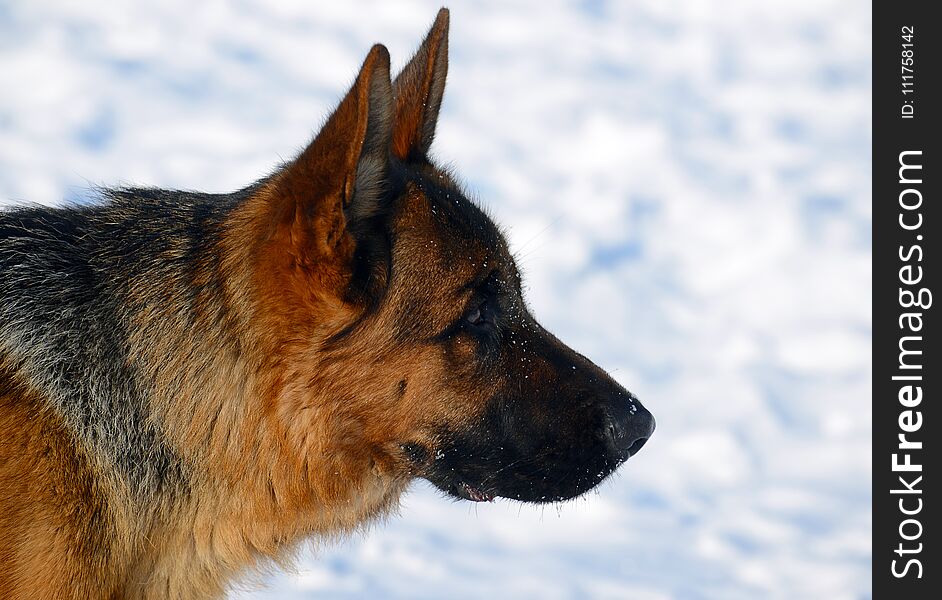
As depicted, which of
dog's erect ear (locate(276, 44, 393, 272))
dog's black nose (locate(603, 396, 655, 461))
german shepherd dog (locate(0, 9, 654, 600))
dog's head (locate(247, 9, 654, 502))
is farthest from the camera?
dog's black nose (locate(603, 396, 655, 461))

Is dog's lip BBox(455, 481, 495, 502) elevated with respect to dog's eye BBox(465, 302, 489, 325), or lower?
lower

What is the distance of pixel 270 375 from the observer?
3906mm

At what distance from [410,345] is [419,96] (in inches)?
52.9

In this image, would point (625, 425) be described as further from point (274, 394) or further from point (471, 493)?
point (274, 394)

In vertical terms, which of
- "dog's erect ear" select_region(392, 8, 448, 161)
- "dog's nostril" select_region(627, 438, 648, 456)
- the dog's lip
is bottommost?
the dog's lip

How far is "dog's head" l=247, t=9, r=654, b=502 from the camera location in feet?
12.5

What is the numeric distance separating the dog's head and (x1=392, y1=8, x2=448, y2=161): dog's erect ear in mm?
351

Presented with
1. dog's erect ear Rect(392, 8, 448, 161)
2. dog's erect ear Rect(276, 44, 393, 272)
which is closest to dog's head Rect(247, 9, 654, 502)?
dog's erect ear Rect(276, 44, 393, 272)

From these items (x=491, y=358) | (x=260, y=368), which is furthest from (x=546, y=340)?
(x=260, y=368)

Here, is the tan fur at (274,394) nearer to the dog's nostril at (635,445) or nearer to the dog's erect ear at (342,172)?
the dog's erect ear at (342,172)

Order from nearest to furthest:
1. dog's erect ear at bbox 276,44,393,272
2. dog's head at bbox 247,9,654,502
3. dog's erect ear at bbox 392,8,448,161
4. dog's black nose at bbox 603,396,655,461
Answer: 1. dog's erect ear at bbox 276,44,393,272
2. dog's head at bbox 247,9,654,502
3. dog's black nose at bbox 603,396,655,461
4. dog's erect ear at bbox 392,8,448,161

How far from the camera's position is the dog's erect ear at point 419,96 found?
4.49 meters

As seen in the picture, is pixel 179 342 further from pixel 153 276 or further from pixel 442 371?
pixel 442 371

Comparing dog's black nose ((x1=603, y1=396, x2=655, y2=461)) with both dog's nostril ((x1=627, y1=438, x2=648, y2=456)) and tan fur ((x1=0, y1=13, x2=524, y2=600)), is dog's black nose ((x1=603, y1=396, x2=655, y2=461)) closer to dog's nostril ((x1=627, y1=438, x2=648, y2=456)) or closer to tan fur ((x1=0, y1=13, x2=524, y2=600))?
dog's nostril ((x1=627, y1=438, x2=648, y2=456))
